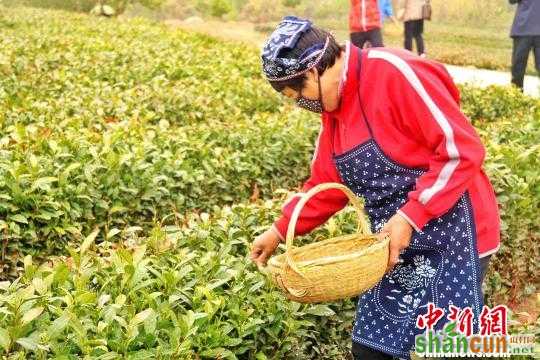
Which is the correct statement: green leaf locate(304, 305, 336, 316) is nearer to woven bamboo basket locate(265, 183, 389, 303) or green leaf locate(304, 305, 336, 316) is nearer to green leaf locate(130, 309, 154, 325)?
woven bamboo basket locate(265, 183, 389, 303)

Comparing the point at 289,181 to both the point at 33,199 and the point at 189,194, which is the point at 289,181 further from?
the point at 33,199

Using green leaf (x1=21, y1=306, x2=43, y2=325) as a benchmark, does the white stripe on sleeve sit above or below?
above

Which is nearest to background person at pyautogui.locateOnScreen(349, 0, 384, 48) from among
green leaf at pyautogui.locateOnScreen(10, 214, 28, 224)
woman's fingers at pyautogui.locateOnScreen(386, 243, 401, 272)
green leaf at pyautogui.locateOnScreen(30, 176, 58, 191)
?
green leaf at pyautogui.locateOnScreen(30, 176, 58, 191)

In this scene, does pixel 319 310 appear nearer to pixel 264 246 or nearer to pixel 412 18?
pixel 264 246

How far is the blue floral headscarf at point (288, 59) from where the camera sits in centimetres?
212

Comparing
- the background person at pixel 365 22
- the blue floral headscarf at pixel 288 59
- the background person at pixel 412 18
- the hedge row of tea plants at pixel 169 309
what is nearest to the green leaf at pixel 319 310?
the hedge row of tea plants at pixel 169 309

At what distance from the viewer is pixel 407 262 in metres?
2.34

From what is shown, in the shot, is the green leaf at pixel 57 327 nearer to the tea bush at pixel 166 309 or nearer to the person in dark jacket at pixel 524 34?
the tea bush at pixel 166 309

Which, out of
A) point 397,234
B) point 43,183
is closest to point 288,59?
point 397,234

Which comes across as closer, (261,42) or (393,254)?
(393,254)

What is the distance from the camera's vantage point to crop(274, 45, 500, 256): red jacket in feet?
6.80

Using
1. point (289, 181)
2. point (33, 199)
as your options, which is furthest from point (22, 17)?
point (33, 199)

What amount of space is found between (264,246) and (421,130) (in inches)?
28.3

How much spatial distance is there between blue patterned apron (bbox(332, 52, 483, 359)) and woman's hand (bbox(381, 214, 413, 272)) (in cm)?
13
